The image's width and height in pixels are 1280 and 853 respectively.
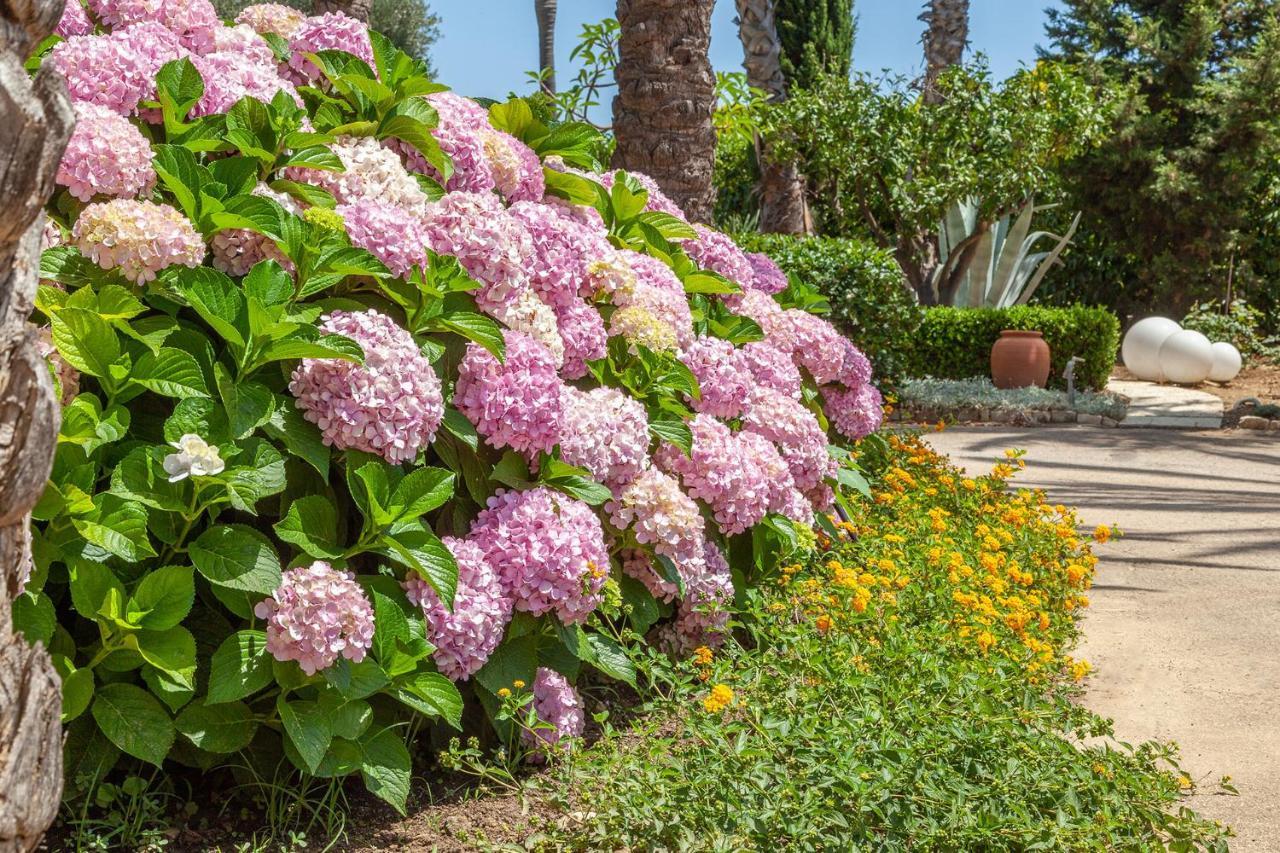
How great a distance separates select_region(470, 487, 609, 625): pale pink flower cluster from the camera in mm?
2770

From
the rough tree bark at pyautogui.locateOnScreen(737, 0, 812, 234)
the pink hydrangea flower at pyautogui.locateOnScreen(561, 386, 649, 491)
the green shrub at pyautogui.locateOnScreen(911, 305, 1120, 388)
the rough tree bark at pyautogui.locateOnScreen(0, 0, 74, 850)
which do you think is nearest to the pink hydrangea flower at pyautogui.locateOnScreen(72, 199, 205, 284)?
the pink hydrangea flower at pyautogui.locateOnScreen(561, 386, 649, 491)

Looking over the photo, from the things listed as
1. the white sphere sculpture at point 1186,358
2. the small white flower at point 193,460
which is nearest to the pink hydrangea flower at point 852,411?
the small white flower at point 193,460

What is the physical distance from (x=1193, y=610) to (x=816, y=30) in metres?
18.3

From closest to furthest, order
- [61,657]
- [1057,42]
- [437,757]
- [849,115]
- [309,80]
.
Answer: [61,657] < [437,757] < [309,80] < [849,115] < [1057,42]

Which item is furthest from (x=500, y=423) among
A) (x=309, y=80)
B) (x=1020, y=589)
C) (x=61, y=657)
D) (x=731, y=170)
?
(x=731, y=170)

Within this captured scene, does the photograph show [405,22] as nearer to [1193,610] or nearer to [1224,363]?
[1224,363]

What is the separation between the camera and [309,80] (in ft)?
11.3

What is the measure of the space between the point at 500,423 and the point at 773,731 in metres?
0.98

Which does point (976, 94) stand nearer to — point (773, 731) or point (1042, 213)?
point (1042, 213)

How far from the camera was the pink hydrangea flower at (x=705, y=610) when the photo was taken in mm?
3393

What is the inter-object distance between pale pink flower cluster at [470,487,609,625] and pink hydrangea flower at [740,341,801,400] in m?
1.48

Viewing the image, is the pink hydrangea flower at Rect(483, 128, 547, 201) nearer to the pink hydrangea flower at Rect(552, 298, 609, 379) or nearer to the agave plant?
the pink hydrangea flower at Rect(552, 298, 609, 379)

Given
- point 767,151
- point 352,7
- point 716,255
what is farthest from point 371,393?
point 767,151

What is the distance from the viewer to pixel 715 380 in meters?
3.81
